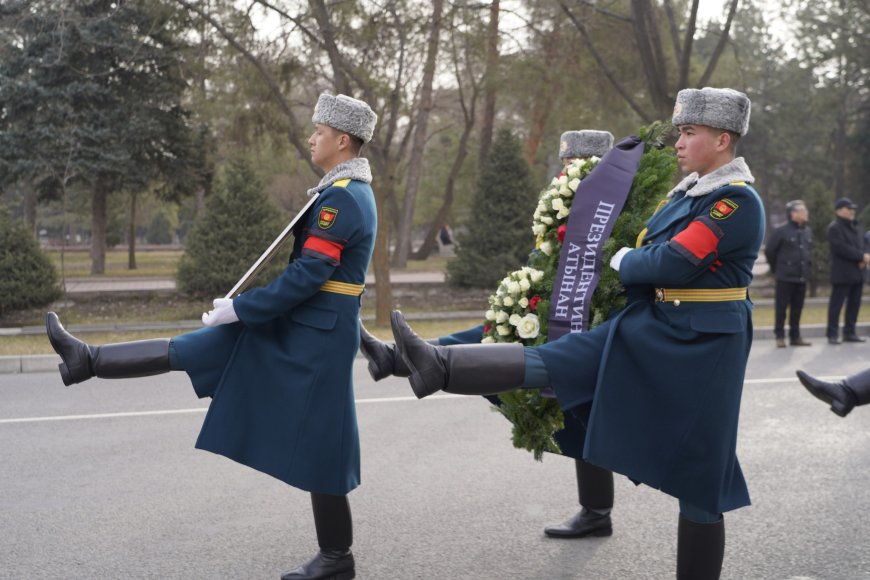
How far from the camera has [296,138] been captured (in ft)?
57.1

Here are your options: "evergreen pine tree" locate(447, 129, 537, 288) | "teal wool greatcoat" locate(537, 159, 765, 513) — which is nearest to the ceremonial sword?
"teal wool greatcoat" locate(537, 159, 765, 513)

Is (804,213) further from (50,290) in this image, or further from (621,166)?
(50,290)

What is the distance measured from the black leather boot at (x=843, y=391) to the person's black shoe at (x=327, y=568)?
6.66 ft

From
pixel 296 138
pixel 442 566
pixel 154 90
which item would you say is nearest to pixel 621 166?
pixel 442 566

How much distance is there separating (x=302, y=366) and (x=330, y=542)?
0.78 meters

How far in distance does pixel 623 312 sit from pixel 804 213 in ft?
33.9

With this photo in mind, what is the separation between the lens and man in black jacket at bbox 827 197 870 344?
519 inches

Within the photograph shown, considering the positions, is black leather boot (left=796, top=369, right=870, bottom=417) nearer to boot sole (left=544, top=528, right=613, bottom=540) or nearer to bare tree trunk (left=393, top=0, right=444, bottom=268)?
boot sole (left=544, top=528, right=613, bottom=540)

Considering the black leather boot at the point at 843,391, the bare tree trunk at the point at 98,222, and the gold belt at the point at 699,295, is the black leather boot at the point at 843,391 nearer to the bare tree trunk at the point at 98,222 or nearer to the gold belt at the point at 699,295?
the gold belt at the point at 699,295

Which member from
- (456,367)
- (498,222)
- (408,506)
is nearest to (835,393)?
(456,367)

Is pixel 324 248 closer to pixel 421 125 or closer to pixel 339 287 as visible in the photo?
pixel 339 287

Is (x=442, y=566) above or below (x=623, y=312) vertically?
below

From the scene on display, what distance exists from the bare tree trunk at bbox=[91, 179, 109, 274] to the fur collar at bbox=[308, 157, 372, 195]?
75.4ft

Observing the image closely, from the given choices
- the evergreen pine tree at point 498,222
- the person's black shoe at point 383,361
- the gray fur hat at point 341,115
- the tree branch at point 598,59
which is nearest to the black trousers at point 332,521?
the person's black shoe at point 383,361
